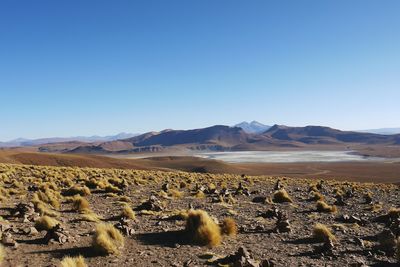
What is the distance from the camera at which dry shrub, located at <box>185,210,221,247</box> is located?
12.7 metres

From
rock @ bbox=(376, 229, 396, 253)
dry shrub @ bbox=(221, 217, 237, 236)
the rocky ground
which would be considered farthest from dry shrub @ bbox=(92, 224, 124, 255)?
rock @ bbox=(376, 229, 396, 253)

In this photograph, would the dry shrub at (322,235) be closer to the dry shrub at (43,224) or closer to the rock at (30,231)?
the dry shrub at (43,224)

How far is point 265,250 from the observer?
12.3 meters

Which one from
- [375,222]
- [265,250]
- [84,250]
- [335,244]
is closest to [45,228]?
[84,250]

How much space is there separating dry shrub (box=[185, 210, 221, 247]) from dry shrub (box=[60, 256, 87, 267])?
3908 mm

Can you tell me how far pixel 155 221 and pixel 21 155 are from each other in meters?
76.1

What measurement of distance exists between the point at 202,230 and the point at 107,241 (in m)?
3.10

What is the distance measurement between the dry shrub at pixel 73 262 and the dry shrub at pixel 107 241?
97 centimetres

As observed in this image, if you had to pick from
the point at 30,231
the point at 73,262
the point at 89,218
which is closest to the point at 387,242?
the point at 73,262

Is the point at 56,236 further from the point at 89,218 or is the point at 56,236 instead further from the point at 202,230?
the point at 202,230

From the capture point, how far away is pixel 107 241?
37.3 ft

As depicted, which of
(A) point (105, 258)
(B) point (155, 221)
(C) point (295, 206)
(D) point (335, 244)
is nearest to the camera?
(A) point (105, 258)

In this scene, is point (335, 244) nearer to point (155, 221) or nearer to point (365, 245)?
point (365, 245)

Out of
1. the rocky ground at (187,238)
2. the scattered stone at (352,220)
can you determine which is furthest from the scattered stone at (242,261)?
the scattered stone at (352,220)
